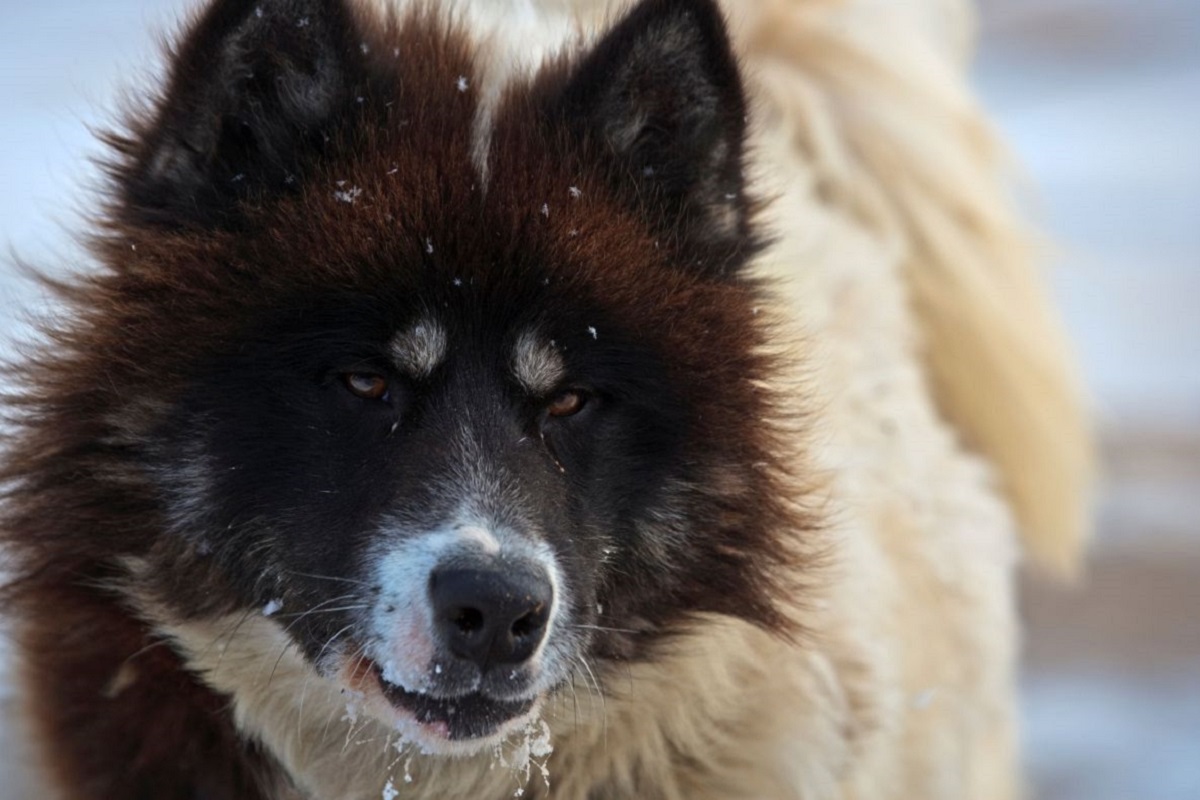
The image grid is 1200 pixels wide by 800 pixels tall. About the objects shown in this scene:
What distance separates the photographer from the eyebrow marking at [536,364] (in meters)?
2.96

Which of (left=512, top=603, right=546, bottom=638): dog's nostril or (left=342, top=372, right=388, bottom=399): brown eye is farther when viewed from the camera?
(left=342, top=372, right=388, bottom=399): brown eye

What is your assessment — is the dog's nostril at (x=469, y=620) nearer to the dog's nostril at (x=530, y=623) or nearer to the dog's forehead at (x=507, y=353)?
the dog's nostril at (x=530, y=623)

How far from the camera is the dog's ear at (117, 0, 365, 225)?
2990 millimetres

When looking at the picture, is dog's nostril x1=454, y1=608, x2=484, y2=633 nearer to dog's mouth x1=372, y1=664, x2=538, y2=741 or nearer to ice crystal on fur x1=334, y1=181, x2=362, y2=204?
dog's mouth x1=372, y1=664, x2=538, y2=741

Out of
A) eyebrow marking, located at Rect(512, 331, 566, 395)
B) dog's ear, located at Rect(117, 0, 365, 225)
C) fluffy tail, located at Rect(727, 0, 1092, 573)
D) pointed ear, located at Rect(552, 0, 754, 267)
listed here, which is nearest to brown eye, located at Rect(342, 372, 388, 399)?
eyebrow marking, located at Rect(512, 331, 566, 395)

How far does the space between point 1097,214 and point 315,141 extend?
362 inches

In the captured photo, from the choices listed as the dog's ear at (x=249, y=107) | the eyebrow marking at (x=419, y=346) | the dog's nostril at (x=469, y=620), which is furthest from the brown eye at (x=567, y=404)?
the dog's ear at (x=249, y=107)

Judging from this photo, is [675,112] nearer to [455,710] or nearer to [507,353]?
[507,353]

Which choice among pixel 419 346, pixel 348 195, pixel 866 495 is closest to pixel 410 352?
pixel 419 346

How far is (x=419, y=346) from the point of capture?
290 centimetres

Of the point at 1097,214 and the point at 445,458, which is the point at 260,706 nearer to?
the point at 445,458

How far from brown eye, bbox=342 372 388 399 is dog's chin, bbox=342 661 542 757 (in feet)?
1.60

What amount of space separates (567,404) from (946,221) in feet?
7.72

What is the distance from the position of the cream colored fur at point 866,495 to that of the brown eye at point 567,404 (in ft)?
1.69
